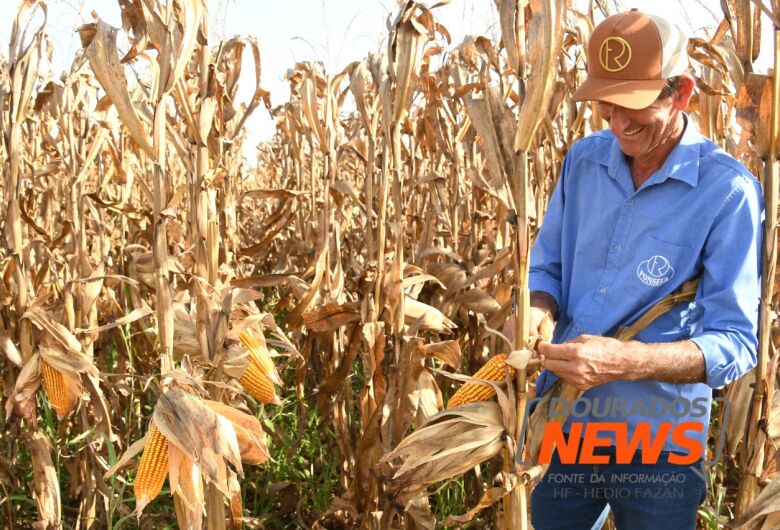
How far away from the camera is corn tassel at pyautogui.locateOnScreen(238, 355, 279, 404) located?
261 cm

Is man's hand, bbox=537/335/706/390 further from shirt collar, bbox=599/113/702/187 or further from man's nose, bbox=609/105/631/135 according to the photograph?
man's nose, bbox=609/105/631/135

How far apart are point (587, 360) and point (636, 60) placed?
85 centimetres

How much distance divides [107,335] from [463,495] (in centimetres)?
207

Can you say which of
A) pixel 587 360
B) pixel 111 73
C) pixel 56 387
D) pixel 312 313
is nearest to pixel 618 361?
pixel 587 360

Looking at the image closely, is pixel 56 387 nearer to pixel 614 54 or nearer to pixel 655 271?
pixel 655 271

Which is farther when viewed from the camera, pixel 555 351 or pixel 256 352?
Result: pixel 256 352

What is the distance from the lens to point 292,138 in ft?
18.5

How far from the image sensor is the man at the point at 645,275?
2.00 m

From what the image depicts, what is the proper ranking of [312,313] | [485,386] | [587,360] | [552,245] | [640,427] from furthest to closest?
[312,313]
[552,245]
[640,427]
[485,386]
[587,360]

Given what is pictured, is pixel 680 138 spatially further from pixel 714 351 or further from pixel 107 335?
pixel 107 335

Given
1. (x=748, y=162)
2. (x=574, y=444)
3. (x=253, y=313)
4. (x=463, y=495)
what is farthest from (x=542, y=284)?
(x=748, y=162)

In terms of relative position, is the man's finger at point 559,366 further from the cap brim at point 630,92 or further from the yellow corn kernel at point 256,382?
the yellow corn kernel at point 256,382

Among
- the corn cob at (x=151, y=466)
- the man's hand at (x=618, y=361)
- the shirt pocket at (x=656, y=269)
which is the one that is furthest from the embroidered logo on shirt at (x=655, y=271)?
the corn cob at (x=151, y=466)

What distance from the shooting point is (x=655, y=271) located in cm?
216
